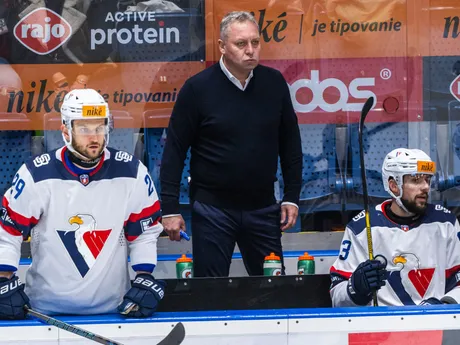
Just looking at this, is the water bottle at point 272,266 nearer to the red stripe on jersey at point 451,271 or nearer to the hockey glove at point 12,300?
the red stripe on jersey at point 451,271

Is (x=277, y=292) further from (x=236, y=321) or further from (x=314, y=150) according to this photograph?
(x=314, y=150)

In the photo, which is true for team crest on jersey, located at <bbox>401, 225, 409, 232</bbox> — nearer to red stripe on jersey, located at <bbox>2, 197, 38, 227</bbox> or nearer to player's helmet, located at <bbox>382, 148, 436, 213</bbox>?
player's helmet, located at <bbox>382, 148, 436, 213</bbox>

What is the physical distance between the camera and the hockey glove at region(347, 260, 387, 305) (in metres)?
4.27

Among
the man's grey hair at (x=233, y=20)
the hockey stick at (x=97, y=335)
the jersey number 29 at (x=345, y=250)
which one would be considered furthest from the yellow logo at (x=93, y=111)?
the jersey number 29 at (x=345, y=250)

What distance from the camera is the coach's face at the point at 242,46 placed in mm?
4930

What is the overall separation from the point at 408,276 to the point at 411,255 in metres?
0.09

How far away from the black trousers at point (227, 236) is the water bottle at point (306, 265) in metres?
0.33

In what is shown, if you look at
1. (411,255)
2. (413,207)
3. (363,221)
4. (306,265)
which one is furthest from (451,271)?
(306,265)

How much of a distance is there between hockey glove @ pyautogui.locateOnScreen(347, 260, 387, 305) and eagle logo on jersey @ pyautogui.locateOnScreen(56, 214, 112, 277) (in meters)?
0.97

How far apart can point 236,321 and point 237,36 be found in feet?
4.92

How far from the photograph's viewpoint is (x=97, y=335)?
12.7ft

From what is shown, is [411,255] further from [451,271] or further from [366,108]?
[366,108]

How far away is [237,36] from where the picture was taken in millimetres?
4953

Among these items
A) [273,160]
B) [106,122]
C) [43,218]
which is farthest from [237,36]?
[43,218]
